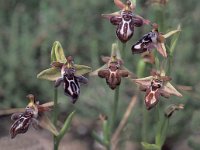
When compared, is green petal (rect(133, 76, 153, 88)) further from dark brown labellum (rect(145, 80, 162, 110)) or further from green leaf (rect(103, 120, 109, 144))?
green leaf (rect(103, 120, 109, 144))

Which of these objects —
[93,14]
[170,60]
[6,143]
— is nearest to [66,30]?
[93,14]

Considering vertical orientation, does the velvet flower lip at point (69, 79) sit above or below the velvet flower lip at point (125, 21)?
below

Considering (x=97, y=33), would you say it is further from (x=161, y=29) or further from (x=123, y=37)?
(x=123, y=37)

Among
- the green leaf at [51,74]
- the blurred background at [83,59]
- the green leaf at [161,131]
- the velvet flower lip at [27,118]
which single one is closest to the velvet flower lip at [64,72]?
the green leaf at [51,74]

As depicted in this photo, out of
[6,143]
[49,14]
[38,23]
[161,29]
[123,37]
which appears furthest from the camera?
[38,23]

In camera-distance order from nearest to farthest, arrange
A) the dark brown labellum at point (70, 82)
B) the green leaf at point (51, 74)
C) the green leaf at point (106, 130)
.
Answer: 1. the dark brown labellum at point (70, 82)
2. the green leaf at point (51, 74)
3. the green leaf at point (106, 130)

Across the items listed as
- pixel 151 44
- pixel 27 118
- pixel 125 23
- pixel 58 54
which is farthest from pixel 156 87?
pixel 27 118

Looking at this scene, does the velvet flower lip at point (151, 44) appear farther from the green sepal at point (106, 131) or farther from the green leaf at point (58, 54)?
the green sepal at point (106, 131)

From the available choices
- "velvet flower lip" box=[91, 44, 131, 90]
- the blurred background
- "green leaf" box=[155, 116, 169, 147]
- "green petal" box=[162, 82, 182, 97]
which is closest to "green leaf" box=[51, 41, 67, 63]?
"velvet flower lip" box=[91, 44, 131, 90]
